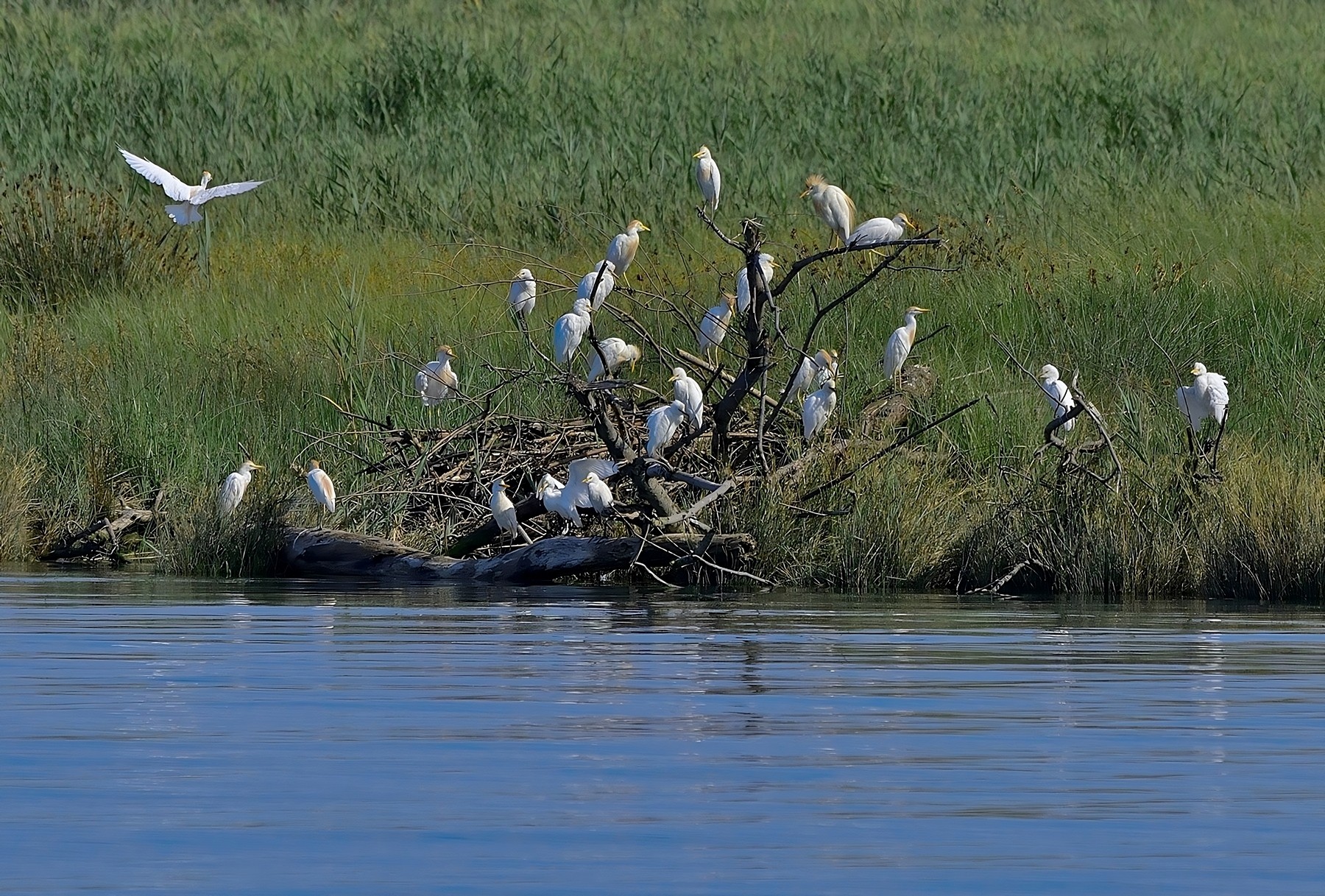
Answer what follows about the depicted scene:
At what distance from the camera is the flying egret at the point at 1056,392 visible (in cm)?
1180

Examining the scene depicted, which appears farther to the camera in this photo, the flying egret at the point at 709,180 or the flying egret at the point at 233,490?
the flying egret at the point at 709,180

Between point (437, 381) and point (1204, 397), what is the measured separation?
3.98 m

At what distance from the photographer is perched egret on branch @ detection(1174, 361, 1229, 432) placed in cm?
1133

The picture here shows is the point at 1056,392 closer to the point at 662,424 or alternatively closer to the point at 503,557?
the point at 662,424

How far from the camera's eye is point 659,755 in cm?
578

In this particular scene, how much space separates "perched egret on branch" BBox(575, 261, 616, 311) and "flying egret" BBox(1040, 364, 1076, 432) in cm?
225

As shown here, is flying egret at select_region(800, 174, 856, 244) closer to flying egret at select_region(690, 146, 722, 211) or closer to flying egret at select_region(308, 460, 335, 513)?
flying egret at select_region(690, 146, 722, 211)

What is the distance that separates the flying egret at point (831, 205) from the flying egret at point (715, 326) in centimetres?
111

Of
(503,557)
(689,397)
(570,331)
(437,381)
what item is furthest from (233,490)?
(689,397)

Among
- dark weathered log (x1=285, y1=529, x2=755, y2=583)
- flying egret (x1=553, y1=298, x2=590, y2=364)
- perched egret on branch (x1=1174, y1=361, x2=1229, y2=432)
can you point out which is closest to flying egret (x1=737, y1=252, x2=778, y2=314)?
flying egret (x1=553, y1=298, x2=590, y2=364)

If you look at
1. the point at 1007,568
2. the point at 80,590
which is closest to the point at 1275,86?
the point at 1007,568

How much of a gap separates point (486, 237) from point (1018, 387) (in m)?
6.94

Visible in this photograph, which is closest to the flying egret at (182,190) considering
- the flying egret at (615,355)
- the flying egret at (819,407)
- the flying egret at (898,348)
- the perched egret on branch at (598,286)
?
the perched egret on branch at (598,286)

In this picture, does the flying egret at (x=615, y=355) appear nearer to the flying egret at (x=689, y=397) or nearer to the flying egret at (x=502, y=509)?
the flying egret at (x=689, y=397)
